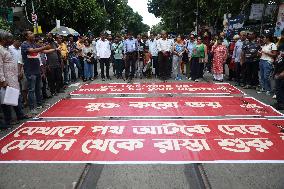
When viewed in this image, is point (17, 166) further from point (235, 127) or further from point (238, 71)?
point (238, 71)

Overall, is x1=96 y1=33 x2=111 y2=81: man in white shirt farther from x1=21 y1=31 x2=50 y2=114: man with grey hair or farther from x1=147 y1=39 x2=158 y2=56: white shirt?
x1=21 y1=31 x2=50 y2=114: man with grey hair

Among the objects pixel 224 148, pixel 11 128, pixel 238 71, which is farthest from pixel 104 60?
pixel 224 148

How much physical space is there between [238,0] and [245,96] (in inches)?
552

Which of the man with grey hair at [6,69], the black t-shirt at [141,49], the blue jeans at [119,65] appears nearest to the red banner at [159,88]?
the blue jeans at [119,65]

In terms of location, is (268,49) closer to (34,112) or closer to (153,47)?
(153,47)

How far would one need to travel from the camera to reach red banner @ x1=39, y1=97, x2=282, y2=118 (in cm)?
854

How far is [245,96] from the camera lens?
11.1 m

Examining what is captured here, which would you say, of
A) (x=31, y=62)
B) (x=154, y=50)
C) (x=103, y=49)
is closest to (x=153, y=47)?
(x=154, y=50)

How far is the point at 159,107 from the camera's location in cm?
938

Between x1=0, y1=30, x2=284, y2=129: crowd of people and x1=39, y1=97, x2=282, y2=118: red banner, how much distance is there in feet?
2.20

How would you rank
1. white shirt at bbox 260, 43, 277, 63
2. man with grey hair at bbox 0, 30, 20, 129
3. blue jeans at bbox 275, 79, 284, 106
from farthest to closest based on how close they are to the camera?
white shirt at bbox 260, 43, 277, 63, blue jeans at bbox 275, 79, 284, 106, man with grey hair at bbox 0, 30, 20, 129

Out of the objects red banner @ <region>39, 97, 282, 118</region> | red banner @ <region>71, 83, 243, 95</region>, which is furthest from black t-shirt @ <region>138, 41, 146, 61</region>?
Result: red banner @ <region>39, 97, 282, 118</region>

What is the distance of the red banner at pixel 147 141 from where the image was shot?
17.9ft

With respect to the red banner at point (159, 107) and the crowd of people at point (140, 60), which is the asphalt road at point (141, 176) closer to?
the crowd of people at point (140, 60)
